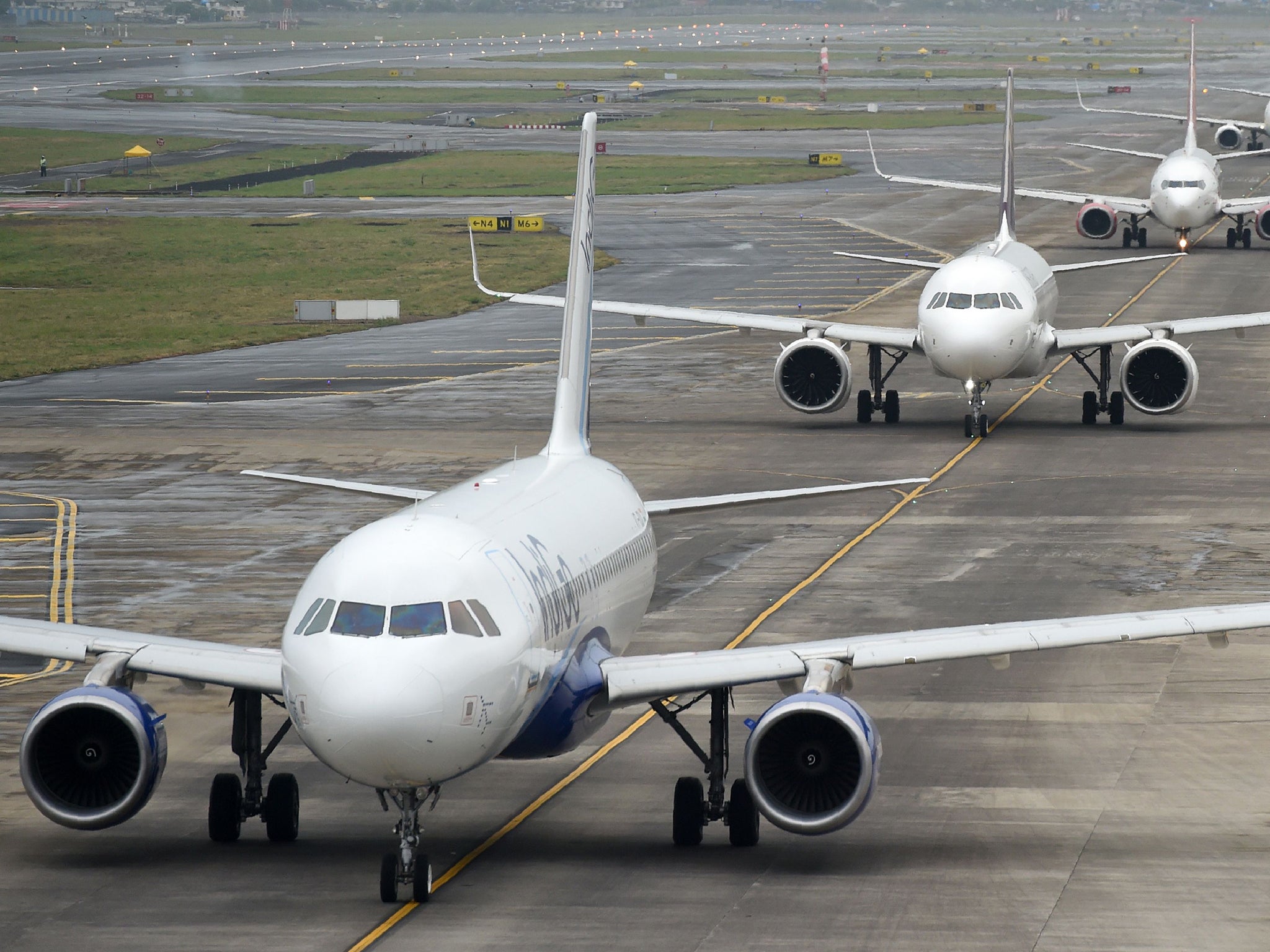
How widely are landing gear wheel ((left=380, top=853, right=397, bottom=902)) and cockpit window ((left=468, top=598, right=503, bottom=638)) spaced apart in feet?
8.60

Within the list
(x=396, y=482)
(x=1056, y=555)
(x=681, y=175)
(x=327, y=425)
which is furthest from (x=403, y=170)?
(x=1056, y=555)

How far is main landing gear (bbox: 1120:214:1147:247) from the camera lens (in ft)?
330

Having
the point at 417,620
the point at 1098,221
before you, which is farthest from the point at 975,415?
the point at 1098,221

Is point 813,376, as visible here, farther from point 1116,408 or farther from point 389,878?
point 389,878

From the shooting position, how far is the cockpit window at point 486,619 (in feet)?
68.3

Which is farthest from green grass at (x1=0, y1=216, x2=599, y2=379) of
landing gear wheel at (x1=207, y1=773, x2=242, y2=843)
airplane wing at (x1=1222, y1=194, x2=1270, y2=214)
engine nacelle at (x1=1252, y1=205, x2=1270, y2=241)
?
landing gear wheel at (x1=207, y1=773, x2=242, y2=843)

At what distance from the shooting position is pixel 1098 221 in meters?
101

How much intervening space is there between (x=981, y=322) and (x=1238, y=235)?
2063 inches

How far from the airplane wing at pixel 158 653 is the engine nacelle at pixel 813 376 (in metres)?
34.0

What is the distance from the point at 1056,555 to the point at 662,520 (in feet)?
32.5

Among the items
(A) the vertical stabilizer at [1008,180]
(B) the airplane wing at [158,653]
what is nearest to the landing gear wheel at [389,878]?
(B) the airplane wing at [158,653]

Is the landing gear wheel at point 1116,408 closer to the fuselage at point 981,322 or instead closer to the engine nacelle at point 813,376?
the fuselage at point 981,322

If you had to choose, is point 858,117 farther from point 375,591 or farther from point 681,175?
point 375,591

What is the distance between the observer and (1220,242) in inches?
4058
